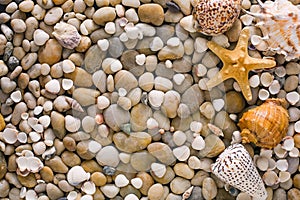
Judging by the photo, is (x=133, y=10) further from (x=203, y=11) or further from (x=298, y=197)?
(x=298, y=197)

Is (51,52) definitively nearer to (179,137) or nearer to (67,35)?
(67,35)

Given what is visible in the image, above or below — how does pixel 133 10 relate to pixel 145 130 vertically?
above

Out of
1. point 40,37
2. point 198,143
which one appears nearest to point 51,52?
point 40,37

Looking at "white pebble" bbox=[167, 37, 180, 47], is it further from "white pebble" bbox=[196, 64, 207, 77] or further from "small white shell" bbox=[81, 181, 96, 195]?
Result: "small white shell" bbox=[81, 181, 96, 195]

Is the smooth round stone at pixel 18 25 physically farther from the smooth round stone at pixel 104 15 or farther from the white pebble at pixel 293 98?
the white pebble at pixel 293 98

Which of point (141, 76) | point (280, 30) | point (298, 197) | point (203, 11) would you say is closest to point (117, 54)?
point (141, 76)

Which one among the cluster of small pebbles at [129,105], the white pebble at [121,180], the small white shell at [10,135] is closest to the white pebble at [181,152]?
the cluster of small pebbles at [129,105]

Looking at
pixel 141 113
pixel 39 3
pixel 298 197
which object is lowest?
pixel 298 197
